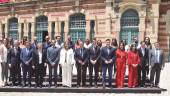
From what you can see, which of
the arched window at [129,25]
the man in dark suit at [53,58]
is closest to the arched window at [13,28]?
the arched window at [129,25]

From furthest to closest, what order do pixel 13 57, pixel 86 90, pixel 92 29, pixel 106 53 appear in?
pixel 92 29 → pixel 13 57 → pixel 106 53 → pixel 86 90

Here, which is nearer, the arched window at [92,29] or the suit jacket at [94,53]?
the suit jacket at [94,53]

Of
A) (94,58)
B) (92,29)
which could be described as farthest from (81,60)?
(92,29)

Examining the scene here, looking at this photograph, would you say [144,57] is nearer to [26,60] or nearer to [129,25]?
[26,60]

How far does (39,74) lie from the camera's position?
18594 millimetres

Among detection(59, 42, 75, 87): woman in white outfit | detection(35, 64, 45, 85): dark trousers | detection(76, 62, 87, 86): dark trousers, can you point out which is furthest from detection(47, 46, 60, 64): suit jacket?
detection(76, 62, 87, 86): dark trousers

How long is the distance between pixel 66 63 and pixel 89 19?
16.7m

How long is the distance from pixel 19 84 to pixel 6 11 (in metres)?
24.2

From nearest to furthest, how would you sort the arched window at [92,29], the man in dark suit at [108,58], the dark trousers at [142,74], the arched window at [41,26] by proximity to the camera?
the man in dark suit at [108,58]
the dark trousers at [142,74]
the arched window at [92,29]
the arched window at [41,26]

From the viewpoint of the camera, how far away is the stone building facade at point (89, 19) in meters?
31.8

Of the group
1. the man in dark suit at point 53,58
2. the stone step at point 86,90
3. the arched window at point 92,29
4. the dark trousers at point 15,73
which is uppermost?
the arched window at point 92,29

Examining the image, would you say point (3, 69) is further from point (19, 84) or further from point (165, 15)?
point (165, 15)

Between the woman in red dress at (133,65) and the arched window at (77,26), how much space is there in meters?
17.4

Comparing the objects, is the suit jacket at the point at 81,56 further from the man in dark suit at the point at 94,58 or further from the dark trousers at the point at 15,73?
the dark trousers at the point at 15,73
